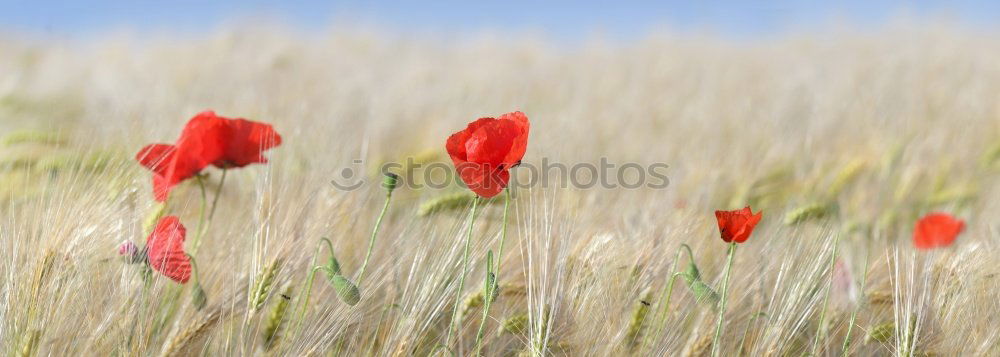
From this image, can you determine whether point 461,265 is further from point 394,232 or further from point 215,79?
point 215,79

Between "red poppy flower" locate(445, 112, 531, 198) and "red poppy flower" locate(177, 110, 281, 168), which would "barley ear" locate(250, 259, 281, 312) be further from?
"red poppy flower" locate(445, 112, 531, 198)

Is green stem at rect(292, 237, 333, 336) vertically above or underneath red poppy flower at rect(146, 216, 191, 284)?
underneath

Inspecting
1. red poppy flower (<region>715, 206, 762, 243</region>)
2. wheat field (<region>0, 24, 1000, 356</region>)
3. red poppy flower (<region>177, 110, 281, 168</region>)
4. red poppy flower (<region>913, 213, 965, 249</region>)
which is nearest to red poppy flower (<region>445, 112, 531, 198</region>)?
wheat field (<region>0, 24, 1000, 356</region>)

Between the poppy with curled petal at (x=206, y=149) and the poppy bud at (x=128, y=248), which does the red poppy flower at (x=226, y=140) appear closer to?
the poppy with curled petal at (x=206, y=149)

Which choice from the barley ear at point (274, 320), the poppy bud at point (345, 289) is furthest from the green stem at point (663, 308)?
the barley ear at point (274, 320)

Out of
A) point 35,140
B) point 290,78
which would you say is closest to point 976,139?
point 35,140
